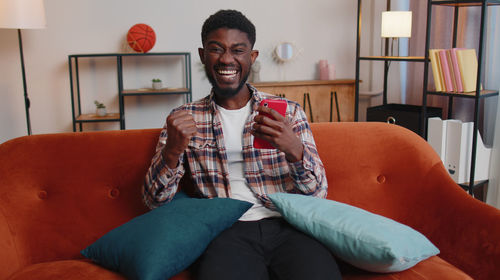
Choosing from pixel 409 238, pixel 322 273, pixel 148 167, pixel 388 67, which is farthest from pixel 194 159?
pixel 388 67

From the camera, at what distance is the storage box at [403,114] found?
3111mm

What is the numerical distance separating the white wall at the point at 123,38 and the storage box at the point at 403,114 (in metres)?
1.07

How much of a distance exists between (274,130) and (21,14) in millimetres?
2769

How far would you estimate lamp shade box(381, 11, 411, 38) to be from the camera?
11.3ft

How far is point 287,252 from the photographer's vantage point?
1.35 m

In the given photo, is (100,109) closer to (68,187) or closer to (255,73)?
(255,73)

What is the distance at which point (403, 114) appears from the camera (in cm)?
322

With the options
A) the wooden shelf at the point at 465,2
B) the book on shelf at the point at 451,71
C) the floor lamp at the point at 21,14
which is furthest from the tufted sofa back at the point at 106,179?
the floor lamp at the point at 21,14

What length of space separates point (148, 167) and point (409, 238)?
2.89 ft

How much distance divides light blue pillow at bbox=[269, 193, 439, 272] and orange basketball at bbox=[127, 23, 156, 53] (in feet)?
9.15

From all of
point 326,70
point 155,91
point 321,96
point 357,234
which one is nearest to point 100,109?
point 155,91

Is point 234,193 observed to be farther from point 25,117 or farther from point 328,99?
point 25,117

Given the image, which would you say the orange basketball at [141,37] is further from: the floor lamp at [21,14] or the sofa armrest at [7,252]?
the sofa armrest at [7,252]

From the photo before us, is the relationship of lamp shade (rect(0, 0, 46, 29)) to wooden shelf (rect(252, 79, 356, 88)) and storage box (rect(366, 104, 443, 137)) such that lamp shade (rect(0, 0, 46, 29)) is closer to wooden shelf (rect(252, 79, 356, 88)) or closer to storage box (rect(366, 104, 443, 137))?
wooden shelf (rect(252, 79, 356, 88))
